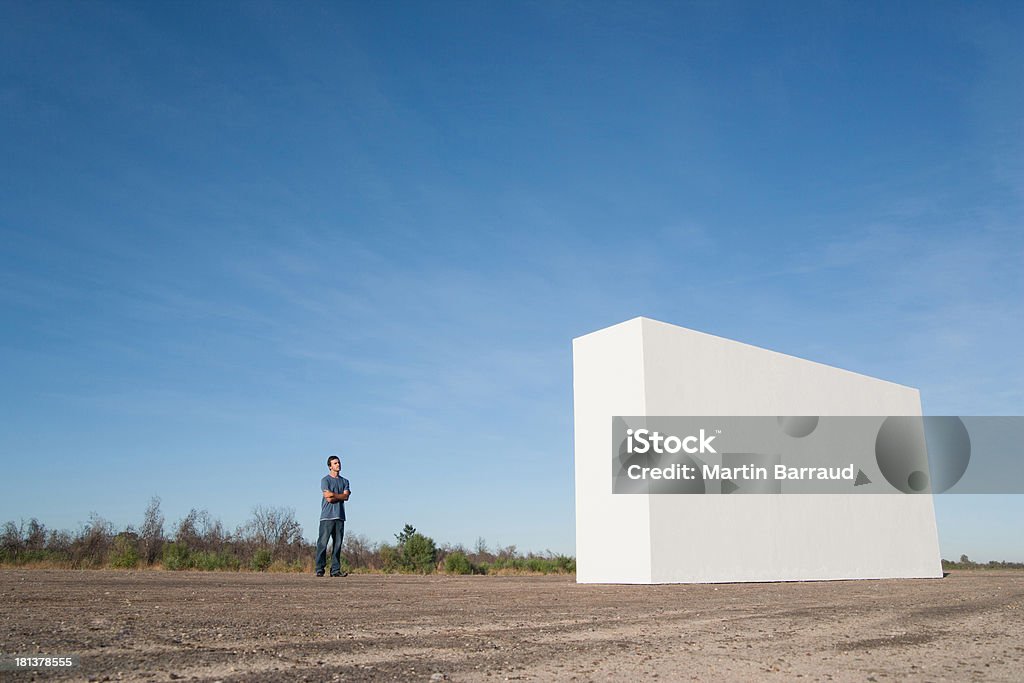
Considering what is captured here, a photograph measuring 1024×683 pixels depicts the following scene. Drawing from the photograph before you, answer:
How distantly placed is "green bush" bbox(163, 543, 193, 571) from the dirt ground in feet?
25.1

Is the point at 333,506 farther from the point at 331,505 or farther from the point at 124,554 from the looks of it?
the point at 124,554

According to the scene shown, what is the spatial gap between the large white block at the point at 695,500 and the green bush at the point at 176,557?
24.9 ft

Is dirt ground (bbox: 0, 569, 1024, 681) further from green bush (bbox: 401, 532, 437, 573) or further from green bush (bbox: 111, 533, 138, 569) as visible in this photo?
green bush (bbox: 401, 532, 437, 573)

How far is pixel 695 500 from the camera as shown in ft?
48.2

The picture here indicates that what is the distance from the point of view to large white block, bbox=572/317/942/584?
14.2 m

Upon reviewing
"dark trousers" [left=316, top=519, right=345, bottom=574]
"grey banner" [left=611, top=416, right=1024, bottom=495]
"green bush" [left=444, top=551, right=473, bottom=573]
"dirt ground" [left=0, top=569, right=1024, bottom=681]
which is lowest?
"dirt ground" [left=0, top=569, right=1024, bottom=681]

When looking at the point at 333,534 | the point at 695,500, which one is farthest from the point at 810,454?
the point at 333,534

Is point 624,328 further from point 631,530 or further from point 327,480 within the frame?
point 327,480

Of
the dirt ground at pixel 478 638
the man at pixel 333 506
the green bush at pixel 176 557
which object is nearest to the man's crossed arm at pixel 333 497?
the man at pixel 333 506

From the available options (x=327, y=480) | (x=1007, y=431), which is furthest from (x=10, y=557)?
(x=1007, y=431)

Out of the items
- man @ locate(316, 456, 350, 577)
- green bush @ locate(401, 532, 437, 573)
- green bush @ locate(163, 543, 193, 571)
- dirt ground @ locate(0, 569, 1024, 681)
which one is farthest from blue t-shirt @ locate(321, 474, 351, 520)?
green bush @ locate(401, 532, 437, 573)

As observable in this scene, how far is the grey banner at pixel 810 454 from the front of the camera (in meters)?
14.4

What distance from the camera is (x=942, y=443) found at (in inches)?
883

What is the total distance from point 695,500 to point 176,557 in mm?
9983
